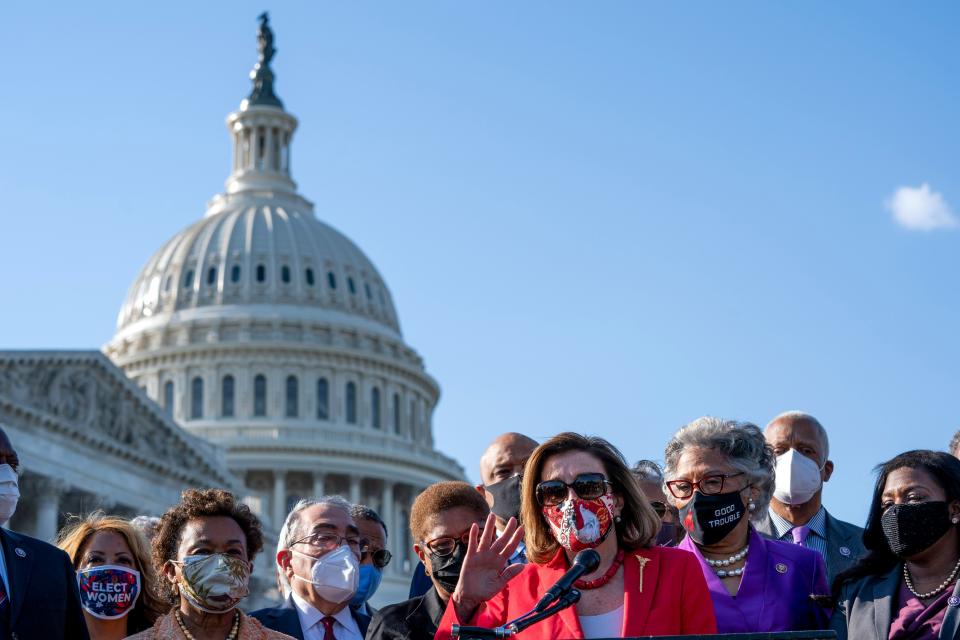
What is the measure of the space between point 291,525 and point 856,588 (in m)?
2.62

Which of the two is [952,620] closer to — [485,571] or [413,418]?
[485,571]

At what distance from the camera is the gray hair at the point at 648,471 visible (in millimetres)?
9453

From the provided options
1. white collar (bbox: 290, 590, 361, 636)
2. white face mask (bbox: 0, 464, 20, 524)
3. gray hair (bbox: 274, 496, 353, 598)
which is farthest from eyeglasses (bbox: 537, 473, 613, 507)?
white face mask (bbox: 0, 464, 20, 524)

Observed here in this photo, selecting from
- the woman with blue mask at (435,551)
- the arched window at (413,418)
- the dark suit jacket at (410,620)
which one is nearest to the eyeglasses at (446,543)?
the woman with blue mask at (435,551)

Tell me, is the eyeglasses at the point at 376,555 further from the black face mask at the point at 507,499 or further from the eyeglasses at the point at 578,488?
the eyeglasses at the point at 578,488

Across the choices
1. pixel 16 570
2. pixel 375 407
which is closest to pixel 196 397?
pixel 375 407

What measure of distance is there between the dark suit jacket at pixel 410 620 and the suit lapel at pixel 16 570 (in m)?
1.58

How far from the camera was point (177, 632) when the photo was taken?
272 inches

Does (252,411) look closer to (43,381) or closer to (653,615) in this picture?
(43,381)

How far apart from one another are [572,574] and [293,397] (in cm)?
8537

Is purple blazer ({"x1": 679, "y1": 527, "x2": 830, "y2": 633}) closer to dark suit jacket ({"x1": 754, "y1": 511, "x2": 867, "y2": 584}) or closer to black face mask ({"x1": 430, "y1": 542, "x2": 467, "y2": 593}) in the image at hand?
black face mask ({"x1": 430, "y1": 542, "x2": 467, "y2": 593})

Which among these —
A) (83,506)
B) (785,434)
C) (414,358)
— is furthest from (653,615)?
(414,358)

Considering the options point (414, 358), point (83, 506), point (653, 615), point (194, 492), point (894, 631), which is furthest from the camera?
point (414, 358)

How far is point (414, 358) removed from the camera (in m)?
97.4
